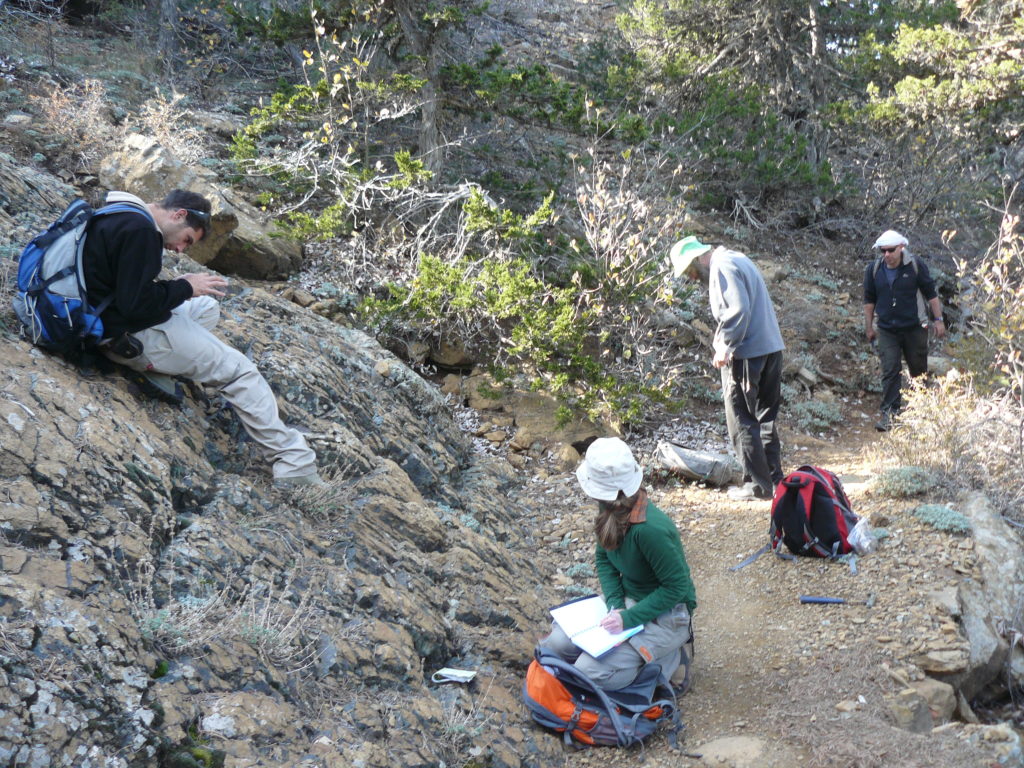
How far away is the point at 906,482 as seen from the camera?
5633mm

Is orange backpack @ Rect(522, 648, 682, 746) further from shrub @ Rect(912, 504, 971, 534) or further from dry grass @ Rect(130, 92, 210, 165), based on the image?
dry grass @ Rect(130, 92, 210, 165)

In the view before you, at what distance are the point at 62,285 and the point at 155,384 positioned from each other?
72 centimetres

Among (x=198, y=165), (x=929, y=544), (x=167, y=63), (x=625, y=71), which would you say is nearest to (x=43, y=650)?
(x=929, y=544)

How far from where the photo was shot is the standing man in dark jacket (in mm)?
7548

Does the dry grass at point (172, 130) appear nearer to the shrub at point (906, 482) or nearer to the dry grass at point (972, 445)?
the shrub at point (906, 482)

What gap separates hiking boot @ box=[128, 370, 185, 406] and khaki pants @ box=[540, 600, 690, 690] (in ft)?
7.73

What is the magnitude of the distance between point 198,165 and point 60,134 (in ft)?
4.32

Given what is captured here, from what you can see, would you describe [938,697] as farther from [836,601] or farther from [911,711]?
[836,601]

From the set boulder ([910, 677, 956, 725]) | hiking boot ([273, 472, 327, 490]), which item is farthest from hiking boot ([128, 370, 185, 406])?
boulder ([910, 677, 956, 725])

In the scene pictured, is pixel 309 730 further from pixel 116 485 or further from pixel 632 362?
pixel 632 362

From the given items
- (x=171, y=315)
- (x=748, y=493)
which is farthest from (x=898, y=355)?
(x=171, y=315)

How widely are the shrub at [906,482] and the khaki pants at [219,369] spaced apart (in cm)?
402

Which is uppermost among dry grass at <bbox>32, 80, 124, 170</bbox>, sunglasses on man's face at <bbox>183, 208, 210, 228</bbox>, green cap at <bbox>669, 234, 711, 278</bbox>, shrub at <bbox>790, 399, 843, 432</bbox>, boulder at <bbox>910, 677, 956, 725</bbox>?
dry grass at <bbox>32, 80, 124, 170</bbox>

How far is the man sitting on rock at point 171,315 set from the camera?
368 cm
